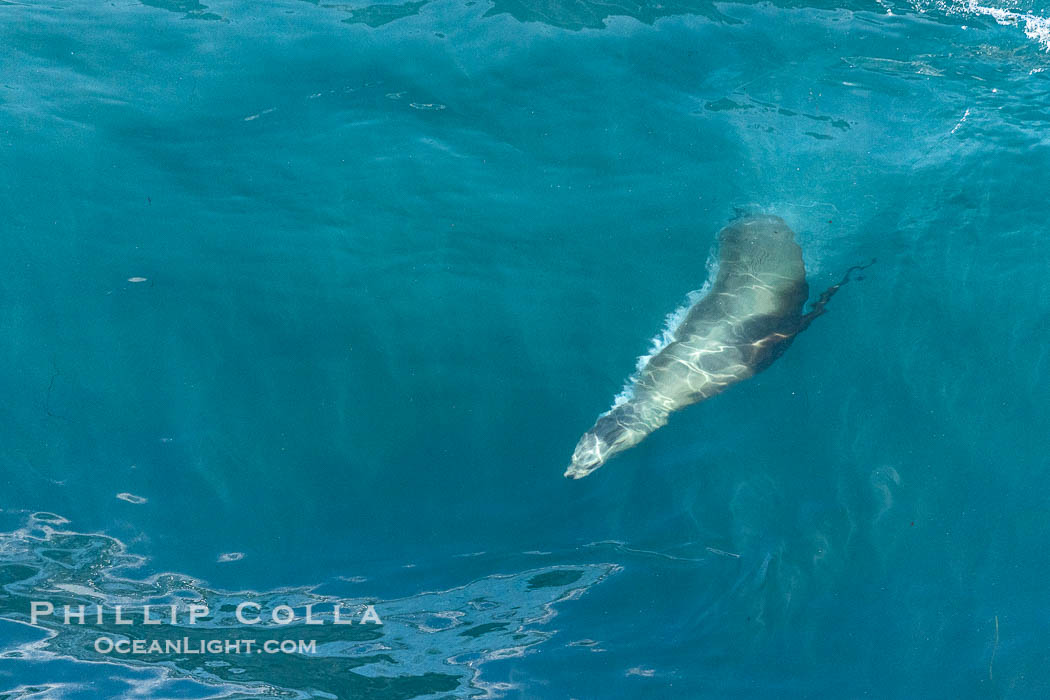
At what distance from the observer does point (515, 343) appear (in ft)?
34.8

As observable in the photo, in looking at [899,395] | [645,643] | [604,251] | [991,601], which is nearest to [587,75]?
[604,251]

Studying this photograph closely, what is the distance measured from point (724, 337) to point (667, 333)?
0.78 metres

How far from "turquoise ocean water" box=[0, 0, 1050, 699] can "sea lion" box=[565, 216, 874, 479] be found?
248 millimetres

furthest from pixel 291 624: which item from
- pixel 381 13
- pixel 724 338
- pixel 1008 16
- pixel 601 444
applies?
pixel 1008 16

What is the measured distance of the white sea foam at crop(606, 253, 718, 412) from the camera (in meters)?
10.3

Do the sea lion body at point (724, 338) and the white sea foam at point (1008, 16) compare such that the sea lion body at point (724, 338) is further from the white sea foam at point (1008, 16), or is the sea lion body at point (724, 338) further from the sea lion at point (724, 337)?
the white sea foam at point (1008, 16)

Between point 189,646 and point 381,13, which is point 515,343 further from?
point 381,13

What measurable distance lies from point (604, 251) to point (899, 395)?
450cm

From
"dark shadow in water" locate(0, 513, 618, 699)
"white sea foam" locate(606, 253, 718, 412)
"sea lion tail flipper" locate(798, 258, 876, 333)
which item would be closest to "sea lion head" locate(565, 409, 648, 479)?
"white sea foam" locate(606, 253, 718, 412)

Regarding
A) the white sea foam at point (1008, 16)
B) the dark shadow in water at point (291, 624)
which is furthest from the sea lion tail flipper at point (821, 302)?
the white sea foam at point (1008, 16)

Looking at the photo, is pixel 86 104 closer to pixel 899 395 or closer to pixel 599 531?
pixel 599 531

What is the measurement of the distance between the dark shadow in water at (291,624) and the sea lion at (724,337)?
6.05ft

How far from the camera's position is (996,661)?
9.06 m

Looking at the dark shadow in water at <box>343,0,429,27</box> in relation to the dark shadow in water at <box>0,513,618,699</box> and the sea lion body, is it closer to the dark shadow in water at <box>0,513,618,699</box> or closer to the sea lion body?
the sea lion body
